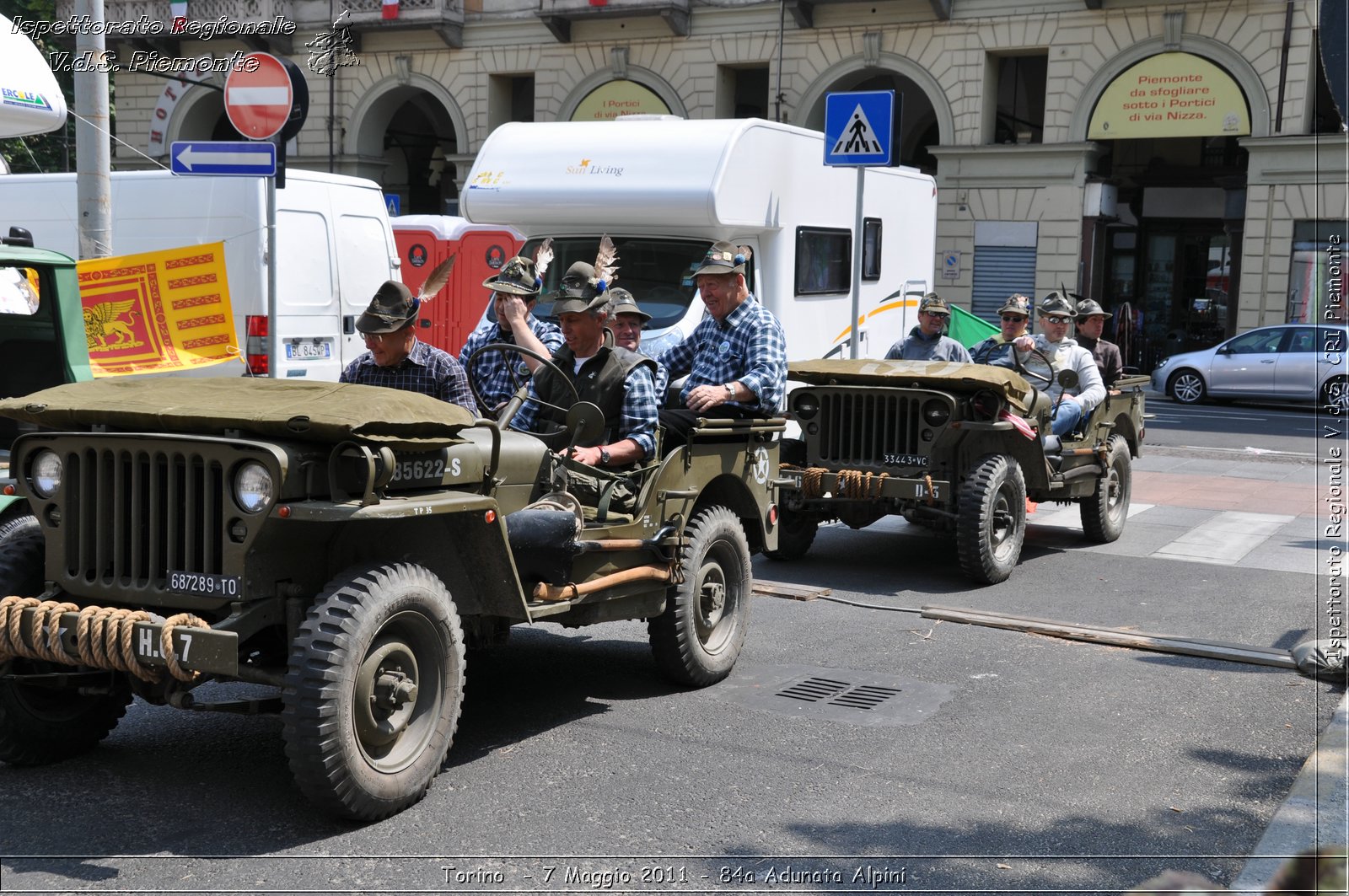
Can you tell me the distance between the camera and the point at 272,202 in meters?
9.23

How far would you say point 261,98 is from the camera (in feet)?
30.8

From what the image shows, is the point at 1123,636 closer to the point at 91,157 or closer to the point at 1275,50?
the point at 91,157

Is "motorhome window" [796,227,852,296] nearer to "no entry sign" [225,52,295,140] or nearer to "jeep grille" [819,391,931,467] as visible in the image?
"jeep grille" [819,391,931,467]

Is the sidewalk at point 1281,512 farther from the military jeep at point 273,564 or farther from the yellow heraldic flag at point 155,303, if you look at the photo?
the yellow heraldic flag at point 155,303

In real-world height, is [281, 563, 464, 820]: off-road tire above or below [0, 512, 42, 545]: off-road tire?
below

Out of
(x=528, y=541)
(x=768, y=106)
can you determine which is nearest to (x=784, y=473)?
(x=528, y=541)

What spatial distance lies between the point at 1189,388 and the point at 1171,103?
672 centimetres

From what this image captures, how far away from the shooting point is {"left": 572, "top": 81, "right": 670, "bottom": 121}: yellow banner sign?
34.4m

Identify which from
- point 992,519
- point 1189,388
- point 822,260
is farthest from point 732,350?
point 1189,388

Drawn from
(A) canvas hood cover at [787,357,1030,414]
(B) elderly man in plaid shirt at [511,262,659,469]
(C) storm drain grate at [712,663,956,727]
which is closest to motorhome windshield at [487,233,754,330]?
(A) canvas hood cover at [787,357,1030,414]

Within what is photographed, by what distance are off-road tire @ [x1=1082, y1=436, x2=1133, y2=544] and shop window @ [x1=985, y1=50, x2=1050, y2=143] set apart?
70.9 feet

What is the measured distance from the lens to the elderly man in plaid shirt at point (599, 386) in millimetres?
6258

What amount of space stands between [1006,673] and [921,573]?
2.70 m

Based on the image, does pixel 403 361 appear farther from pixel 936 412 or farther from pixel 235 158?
pixel 936 412
